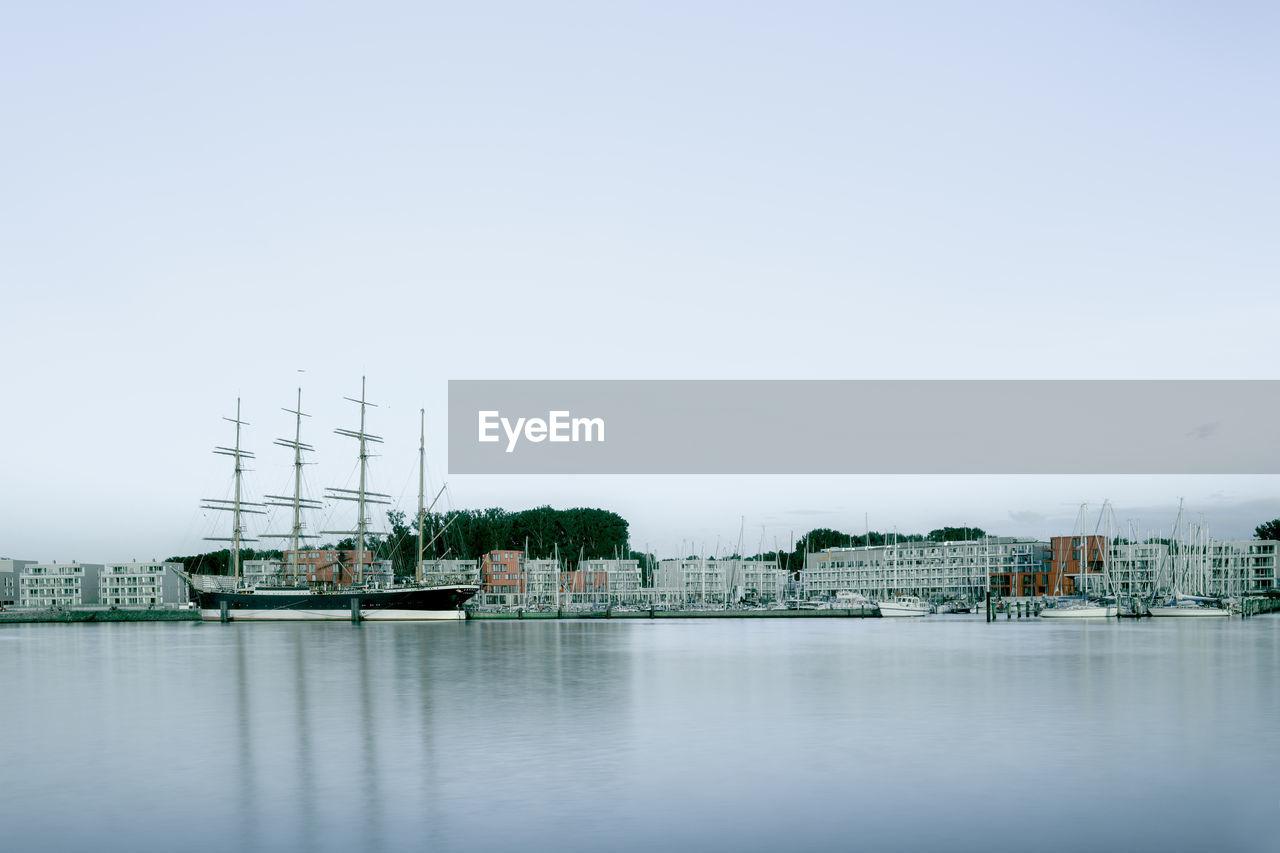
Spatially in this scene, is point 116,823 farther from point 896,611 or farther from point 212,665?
point 896,611

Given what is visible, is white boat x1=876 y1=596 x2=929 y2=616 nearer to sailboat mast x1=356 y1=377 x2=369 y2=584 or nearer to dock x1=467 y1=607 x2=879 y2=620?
dock x1=467 y1=607 x2=879 y2=620

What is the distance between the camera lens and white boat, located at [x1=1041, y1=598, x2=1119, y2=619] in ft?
438

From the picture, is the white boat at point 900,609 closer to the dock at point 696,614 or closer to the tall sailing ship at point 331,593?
the dock at point 696,614

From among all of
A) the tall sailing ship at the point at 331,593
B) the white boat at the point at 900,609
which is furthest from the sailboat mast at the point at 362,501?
the white boat at the point at 900,609

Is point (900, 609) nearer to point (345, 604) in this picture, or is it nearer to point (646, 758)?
point (345, 604)

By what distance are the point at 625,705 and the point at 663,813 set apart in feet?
54.5

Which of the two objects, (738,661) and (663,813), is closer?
(663,813)

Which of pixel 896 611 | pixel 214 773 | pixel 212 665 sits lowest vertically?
pixel 896 611

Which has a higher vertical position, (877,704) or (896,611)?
(877,704)

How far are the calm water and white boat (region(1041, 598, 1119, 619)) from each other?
85.1 metres

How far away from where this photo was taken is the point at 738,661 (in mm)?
57156

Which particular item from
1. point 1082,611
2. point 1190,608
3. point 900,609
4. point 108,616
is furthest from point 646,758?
point 108,616

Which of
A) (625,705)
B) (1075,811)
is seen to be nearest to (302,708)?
(625,705)

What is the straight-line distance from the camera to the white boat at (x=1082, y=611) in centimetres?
13350
